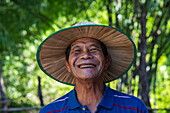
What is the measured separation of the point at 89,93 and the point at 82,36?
14.1 inches

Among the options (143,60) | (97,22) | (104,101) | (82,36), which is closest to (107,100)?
(104,101)

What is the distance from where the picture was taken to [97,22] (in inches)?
205

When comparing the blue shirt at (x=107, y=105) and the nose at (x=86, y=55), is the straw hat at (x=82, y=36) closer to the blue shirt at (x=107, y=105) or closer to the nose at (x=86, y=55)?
the nose at (x=86, y=55)

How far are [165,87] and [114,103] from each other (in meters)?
3.84

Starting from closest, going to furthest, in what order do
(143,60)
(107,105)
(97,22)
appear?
(107,105)
(143,60)
(97,22)

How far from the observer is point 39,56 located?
2096mm

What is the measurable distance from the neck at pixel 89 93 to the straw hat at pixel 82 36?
10.7 inches

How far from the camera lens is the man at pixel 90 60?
185 cm

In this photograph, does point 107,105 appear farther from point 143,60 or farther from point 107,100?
point 143,60

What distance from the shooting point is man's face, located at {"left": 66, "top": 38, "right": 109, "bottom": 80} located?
72.4 inches

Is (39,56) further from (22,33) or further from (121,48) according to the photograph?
(22,33)

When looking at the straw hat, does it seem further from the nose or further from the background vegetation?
the background vegetation

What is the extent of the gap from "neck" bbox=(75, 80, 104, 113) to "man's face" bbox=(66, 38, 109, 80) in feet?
0.25

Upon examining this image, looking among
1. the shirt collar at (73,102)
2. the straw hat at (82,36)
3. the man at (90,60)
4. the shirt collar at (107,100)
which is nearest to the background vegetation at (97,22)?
the straw hat at (82,36)
